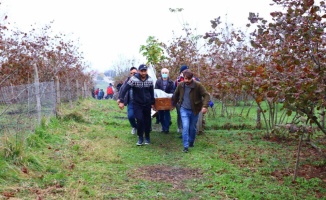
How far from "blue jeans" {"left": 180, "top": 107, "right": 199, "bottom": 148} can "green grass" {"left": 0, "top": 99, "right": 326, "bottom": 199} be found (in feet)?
0.87

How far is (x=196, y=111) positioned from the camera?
818cm

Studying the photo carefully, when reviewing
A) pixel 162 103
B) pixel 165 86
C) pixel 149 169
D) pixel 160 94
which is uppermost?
pixel 165 86

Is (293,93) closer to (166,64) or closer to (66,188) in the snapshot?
(66,188)

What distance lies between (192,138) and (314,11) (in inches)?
173

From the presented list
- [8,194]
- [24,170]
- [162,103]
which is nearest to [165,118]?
[162,103]

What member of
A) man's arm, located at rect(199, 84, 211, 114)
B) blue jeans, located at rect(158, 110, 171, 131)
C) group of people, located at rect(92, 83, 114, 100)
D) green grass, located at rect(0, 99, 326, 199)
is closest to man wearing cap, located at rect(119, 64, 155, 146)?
green grass, located at rect(0, 99, 326, 199)

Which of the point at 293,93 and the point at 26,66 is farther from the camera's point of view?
the point at 26,66

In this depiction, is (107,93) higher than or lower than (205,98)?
lower

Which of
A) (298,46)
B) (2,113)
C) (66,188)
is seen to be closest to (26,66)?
(2,113)

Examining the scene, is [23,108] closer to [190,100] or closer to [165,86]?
[190,100]

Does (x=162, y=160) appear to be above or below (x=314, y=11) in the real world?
below

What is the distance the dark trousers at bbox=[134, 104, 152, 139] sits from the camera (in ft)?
27.5

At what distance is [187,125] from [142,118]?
1078mm

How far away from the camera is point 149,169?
6.42 meters
